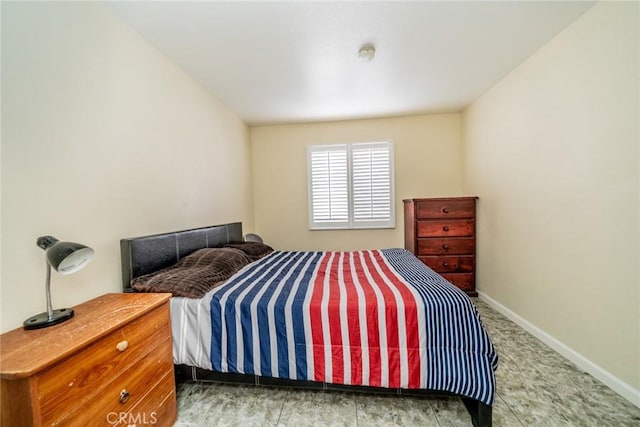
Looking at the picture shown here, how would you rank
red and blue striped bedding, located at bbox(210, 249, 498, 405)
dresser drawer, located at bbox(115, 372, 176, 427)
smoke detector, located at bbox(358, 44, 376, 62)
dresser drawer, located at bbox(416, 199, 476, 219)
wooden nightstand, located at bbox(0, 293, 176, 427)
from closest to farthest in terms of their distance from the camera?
wooden nightstand, located at bbox(0, 293, 176, 427) < dresser drawer, located at bbox(115, 372, 176, 427) < red and blue striped bedding, located at bbox(210, 249, 498, 405) < smoke detector, located at bbox(358, 44, 376, 62) < dresser drawer, located at bbox(416, 199, 476, 219)

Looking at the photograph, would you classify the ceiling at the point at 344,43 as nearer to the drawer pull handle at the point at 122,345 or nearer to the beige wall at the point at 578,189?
the beige wall at the point at 578,189

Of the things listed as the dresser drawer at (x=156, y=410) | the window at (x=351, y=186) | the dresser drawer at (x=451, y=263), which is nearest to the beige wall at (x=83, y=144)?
the dresser drawer at (x=156, y=410)

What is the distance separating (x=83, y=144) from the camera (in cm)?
140

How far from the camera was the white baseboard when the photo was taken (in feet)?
4.83

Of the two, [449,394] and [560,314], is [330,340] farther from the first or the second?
[560,314]

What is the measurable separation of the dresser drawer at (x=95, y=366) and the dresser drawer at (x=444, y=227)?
2.76 m

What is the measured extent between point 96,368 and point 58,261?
0.44m

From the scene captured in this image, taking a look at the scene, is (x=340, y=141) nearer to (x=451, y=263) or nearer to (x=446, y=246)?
(x=446, y=246)

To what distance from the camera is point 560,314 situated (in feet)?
6.42

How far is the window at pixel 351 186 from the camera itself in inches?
146

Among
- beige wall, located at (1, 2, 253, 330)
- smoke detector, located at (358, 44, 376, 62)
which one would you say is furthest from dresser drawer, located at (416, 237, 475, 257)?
beige wall, located at (1, 2, 253, 330)

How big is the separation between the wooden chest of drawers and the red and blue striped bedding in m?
1.63

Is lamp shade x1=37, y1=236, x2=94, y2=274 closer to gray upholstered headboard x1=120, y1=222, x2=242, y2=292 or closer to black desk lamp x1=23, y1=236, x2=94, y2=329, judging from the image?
black desk lamp x1=23, y1=236, x2=94, y2=329

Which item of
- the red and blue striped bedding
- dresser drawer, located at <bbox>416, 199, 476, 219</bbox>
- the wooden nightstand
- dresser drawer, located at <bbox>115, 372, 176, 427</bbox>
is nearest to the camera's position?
the wooden nightstand
